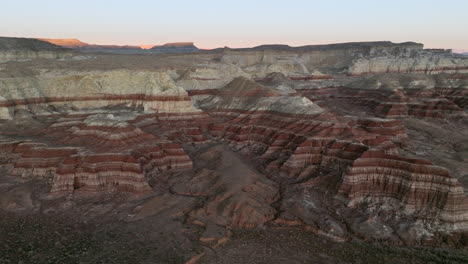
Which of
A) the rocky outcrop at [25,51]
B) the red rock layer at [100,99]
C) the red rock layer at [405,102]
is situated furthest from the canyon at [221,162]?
the rocky outcrop at [25,51]

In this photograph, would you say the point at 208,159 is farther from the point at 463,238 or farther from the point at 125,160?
the point at 463,238

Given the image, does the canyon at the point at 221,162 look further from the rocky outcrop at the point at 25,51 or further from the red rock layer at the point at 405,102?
the rocky outcrop at the point at 25,51

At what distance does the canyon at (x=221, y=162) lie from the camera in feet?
85.0

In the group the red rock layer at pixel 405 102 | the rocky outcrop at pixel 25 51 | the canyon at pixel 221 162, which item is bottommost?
the canyon at pixel 221 162

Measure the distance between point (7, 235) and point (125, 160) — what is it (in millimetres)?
11393

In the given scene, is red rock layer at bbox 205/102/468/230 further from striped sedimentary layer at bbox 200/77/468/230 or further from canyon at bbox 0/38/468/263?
canyon at bbox 0/38/468/263

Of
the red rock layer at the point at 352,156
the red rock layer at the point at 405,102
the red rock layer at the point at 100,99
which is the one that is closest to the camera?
the red rock layer at the point at 352,156

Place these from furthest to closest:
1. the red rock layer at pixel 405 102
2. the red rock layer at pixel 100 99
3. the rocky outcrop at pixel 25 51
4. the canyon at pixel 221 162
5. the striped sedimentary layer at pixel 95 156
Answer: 1. the rocky outcrop at pixel 25 51
2. the red rock layer at pixel 405 102
3. the red rock layer at pixel 100 99
4. the striped sedimentary layer at pixel 95 156
5. the canyon at pixel 221 162

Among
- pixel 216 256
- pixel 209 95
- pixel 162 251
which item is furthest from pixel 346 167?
pixel 209 95

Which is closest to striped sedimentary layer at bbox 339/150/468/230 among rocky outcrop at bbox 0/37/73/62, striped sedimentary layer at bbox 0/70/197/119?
striped sedimentary layer at bbox 0/70/197/119

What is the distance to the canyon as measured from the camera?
85.0 ft

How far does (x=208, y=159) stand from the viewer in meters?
42.1

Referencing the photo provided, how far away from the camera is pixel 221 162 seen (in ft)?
130

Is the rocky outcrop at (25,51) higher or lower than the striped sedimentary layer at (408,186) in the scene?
higher
